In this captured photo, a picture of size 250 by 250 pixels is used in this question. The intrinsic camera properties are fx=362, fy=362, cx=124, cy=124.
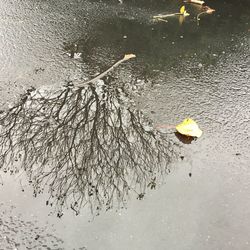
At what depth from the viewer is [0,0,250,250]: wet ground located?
291 cm

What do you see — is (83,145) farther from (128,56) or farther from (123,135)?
(128,56)

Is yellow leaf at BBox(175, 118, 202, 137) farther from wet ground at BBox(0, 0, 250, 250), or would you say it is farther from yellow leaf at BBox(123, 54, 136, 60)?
yellow leaf at BBox(123, 54, 136, 60)

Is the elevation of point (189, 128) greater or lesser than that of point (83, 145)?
greater

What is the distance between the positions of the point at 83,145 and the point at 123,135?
16.2 inches

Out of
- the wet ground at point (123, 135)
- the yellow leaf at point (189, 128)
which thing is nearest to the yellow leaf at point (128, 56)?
the wet ground at point (123, 135)

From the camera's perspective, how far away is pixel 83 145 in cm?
348

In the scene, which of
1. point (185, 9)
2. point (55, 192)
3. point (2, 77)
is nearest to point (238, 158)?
point (55, 192)

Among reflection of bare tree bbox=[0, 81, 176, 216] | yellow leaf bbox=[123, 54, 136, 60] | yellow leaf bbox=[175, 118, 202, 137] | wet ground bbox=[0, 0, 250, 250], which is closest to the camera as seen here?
wet ground bbox=[0, 0, 250, 250]

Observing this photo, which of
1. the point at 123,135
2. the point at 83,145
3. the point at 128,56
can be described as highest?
the point at 128,56

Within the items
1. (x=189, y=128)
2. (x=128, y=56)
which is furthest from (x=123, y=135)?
(x=128, y=56)

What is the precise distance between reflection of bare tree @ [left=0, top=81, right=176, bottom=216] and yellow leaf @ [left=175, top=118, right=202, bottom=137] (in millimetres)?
205

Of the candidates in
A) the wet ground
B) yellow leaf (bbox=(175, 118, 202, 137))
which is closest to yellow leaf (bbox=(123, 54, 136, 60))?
the wet ground

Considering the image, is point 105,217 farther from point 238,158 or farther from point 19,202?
point 238,158

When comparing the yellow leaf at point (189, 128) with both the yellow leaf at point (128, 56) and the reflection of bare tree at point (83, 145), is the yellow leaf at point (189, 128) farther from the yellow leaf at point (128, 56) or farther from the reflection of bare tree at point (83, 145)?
the yellow leaf at point (128, 56)
